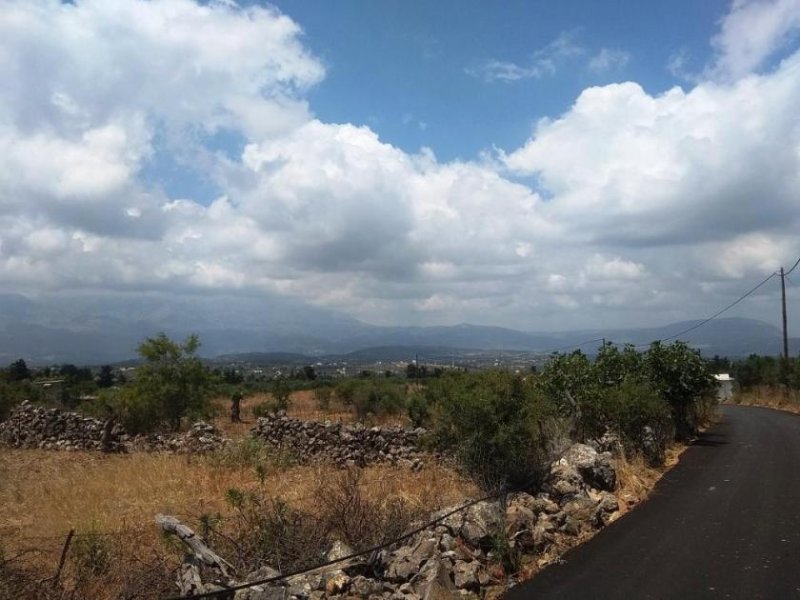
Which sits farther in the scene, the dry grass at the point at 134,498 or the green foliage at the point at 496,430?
the green foliage at the point at 496,430

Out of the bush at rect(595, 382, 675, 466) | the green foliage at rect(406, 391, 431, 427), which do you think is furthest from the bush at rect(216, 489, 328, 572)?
the green foliage at rect(406, 391, 431, 427)

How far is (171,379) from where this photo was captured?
26.5m

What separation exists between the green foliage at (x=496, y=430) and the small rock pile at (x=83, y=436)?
34.8 ft

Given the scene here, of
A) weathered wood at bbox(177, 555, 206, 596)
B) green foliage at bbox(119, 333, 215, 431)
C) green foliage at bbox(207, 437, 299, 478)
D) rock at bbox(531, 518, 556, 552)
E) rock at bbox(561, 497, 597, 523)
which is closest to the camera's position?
weathered wood at bbox(177, 555, 206, 596)

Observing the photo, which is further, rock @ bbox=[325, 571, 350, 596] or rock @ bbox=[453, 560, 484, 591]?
rock @ bbox=[453, 560, 484, 591]

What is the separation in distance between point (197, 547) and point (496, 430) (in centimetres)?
636

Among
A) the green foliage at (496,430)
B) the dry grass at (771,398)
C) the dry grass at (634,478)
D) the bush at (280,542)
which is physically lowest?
the dry grass at (771,398)

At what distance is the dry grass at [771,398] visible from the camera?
3806cm

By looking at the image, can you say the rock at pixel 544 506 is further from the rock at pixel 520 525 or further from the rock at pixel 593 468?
the rock at pixel 593 468

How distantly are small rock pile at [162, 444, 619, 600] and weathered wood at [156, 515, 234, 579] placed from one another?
1.08 ft

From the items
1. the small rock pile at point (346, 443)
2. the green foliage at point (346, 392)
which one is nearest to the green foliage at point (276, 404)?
the green foliage at point (346, 392)

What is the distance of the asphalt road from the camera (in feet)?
25.6

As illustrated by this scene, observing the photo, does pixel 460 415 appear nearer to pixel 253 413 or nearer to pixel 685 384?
pixel 685 384

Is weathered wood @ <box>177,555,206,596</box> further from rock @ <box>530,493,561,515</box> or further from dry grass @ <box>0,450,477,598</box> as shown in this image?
rock @ <box>530,493,561,515</box>
